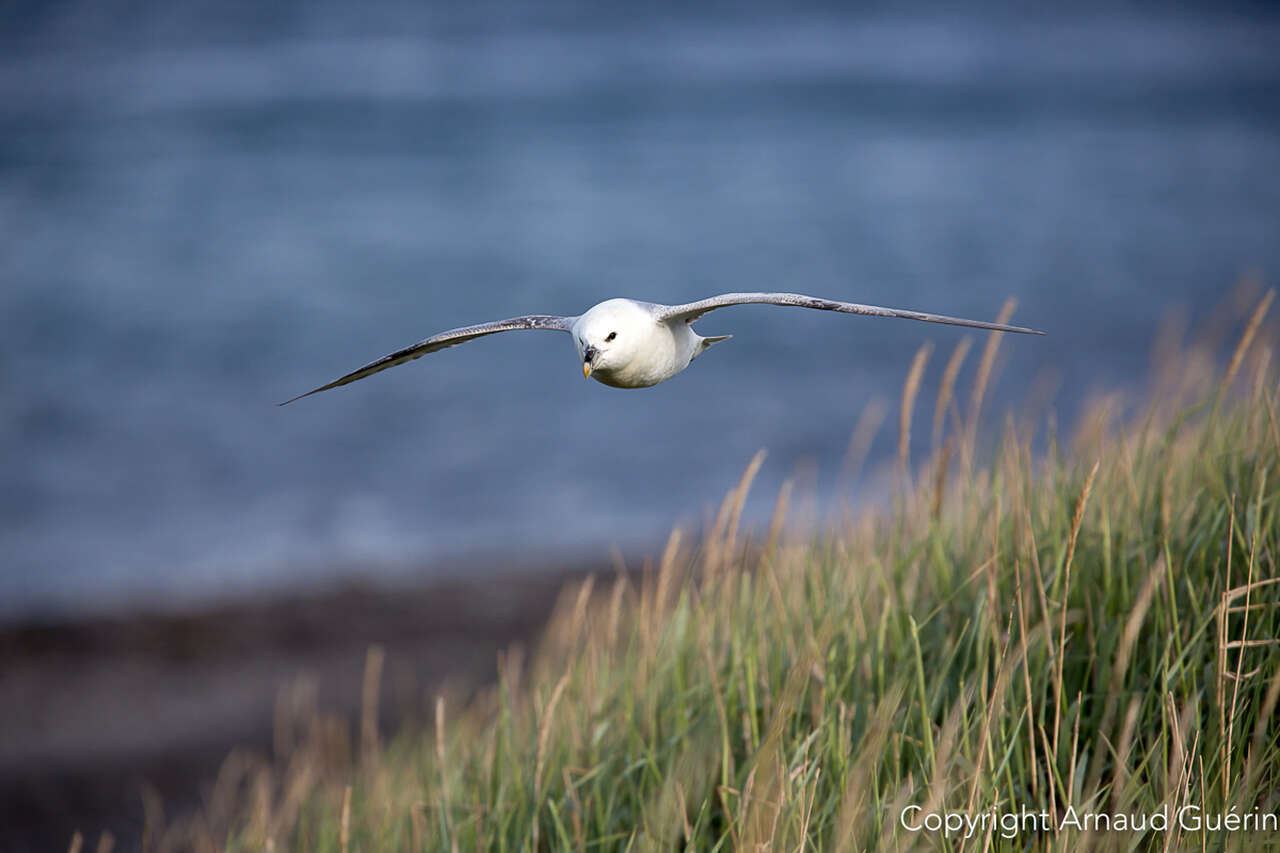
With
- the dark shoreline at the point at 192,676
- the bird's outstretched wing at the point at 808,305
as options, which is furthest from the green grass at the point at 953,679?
the dark shoreline at the point at 192,676

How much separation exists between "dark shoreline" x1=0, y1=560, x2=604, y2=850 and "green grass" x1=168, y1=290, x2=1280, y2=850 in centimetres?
597

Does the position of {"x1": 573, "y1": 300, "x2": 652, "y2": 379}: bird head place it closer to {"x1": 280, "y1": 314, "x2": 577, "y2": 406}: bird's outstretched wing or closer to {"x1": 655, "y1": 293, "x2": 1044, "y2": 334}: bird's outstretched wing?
{"x1": 655, "y1": 293, "x2": 1044, "y2": 334}: bird's outstretched wing

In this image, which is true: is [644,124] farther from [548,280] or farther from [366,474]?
[366,474]

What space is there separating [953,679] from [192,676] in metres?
9.35

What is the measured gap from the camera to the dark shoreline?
9430 mm

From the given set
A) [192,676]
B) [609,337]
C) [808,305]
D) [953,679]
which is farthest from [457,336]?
[192,676]

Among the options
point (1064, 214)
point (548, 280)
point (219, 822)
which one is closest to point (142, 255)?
point (548, 280)

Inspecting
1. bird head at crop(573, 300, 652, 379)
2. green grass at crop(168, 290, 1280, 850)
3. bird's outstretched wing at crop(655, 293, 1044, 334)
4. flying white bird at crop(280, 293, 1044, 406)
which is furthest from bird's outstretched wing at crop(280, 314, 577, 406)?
green grass at crop(168, 290, 1280, 850)

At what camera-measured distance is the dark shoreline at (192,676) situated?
30.9 feet

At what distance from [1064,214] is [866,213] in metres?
4.79

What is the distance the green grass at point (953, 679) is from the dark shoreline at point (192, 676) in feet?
19.6

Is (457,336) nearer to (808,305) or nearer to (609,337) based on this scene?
(609,337)

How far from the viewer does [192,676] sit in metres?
10.6

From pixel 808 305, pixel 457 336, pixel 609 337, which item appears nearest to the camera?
pixel 808 305
